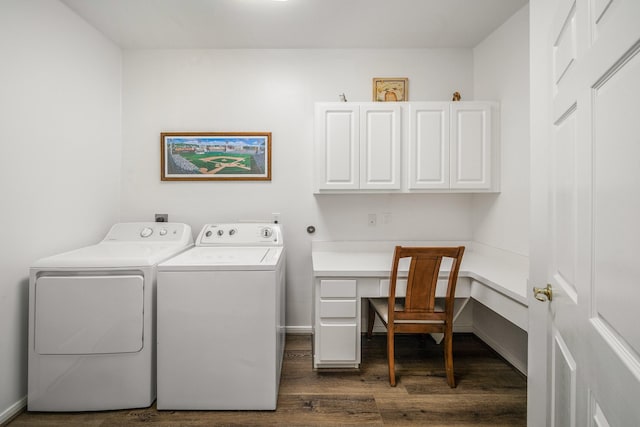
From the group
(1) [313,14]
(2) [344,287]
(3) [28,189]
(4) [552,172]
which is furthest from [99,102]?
(4) [552,172]

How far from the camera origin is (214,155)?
269 cm

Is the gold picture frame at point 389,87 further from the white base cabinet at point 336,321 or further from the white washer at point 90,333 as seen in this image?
the white washer at point 90,333

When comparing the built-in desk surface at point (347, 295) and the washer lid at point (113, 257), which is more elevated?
the washer lid at point (113, 257)

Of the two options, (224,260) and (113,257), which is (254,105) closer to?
(224,260)

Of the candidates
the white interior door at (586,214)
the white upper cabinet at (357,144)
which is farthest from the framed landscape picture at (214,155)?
the white interior door at (586,214)

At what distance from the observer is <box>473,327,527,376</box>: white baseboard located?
211 cm

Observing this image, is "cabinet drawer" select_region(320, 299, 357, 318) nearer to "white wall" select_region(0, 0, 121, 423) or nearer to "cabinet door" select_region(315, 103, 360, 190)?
"cabinet door" select_region(315, 103, 360, 190)

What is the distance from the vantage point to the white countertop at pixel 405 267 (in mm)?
1863

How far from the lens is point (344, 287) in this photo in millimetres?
2080

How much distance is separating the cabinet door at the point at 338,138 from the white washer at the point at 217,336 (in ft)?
3.45

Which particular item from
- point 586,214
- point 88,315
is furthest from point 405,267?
point 88,315

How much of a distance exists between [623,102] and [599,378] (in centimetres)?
56

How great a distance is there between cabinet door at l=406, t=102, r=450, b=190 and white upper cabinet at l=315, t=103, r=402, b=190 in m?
0.11

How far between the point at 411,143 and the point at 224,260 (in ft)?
5.45
